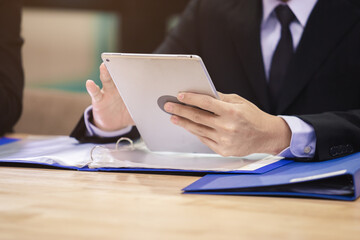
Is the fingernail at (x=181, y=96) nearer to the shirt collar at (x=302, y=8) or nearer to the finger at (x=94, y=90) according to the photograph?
the finger at (x=94, y=90)

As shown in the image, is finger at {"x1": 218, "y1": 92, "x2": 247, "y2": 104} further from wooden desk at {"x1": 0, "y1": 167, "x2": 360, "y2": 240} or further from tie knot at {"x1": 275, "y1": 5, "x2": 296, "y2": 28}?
tie knot at {"x1": 275, "y1": 5, "x2": 296, "y2": 28}

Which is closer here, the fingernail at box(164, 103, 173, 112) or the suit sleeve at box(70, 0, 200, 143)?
the fingernail at box(164, 103, 173, 112)

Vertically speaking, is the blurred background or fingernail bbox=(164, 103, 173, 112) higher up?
fingernail bbox=(164, 103, 173, 112)

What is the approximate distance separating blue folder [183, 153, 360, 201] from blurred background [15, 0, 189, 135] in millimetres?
2437

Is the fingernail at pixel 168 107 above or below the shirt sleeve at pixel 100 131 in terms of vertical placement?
above

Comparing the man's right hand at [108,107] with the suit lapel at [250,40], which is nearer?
the man's right hand at [108,107]

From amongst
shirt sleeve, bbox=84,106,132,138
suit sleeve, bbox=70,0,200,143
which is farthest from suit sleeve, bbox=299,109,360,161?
suit sleeve, bbox=70,0,200,143

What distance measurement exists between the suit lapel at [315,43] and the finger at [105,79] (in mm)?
543

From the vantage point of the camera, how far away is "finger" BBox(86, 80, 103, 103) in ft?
3.53

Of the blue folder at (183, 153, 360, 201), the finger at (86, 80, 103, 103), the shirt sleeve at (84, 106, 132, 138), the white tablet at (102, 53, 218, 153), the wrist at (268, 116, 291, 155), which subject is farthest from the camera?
the shirt sleeve at (84, 106, 132, 138)

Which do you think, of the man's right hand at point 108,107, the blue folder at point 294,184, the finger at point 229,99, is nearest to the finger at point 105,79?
the man's right hand at point 108,107

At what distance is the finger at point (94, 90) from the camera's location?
1077 mm

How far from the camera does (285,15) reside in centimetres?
143

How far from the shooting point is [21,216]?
2.05ft
